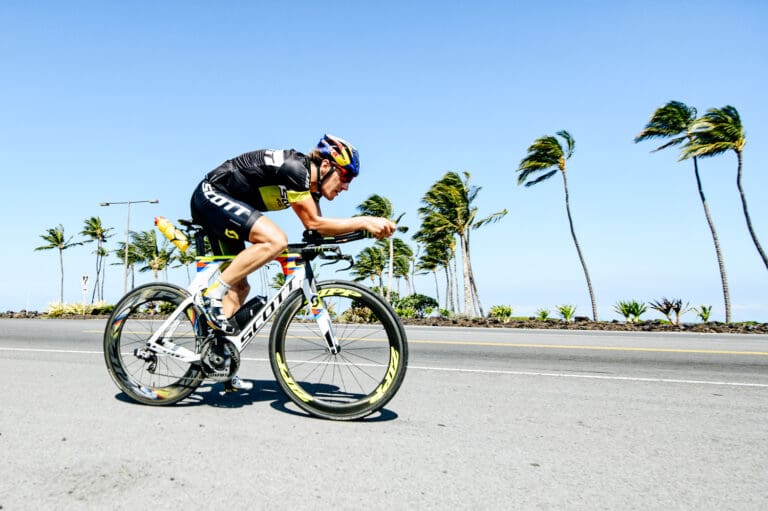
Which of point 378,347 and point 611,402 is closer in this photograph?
point 611,402

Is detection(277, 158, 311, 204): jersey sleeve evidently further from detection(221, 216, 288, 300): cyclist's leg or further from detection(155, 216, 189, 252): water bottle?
detection(155, 216, 189, 252): water bottle

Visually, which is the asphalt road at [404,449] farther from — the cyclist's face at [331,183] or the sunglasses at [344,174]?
the sunglasses at [344,174]

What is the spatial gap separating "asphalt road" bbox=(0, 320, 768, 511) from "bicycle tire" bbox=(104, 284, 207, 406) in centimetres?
14

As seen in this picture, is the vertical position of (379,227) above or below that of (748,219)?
below

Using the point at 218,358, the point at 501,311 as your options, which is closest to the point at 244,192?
the point at 218,358

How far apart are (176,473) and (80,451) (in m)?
0.67

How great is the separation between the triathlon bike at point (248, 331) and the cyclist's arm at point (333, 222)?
0.35ft

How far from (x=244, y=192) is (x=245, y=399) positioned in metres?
1.58

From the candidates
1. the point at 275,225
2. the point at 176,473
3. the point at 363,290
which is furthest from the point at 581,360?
the point at 176,473

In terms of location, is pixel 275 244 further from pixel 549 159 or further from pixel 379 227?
pixel 549 159

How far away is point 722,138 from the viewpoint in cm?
3177

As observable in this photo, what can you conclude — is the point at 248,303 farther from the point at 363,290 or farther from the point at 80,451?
the point at 80,451

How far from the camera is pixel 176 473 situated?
2266mm

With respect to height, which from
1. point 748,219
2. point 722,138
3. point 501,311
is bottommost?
point 501,311
